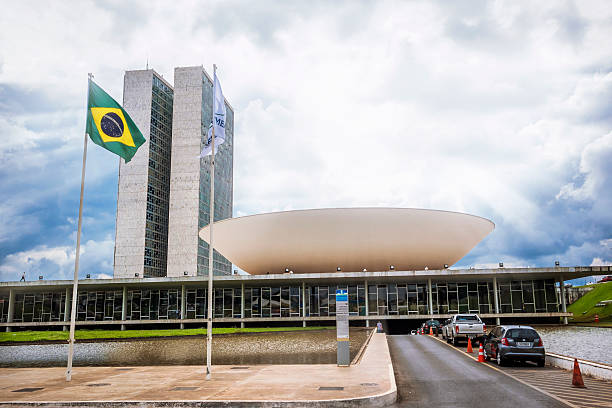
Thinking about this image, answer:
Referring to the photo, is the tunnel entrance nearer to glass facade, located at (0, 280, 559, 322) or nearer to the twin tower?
glass facade, located at (0, 280, 559, 322)

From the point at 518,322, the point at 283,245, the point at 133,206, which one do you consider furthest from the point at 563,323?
the point at 133,206

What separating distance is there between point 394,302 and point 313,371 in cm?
3526

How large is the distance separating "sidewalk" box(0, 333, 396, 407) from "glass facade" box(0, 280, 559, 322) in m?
Result: 32.4

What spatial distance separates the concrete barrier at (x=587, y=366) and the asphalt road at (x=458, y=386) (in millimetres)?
2246

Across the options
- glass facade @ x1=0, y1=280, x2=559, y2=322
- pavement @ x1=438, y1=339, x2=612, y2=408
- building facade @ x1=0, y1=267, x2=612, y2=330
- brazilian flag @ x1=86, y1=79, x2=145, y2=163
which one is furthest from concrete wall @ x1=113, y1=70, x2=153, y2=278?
pavement @ x1=438, y1=339, x2=612, y2=408

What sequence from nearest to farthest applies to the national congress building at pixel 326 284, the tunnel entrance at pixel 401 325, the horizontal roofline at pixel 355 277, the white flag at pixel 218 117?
the white flag at pixel 218 117
the horizontal roofline at pixel 355 277
the national congress building at pixel 326 284
the tunnel entrance at pixel 401 325

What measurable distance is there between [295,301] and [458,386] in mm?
38785

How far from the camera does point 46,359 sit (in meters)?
22.8

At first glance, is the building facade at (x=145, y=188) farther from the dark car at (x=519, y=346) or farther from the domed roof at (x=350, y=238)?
the dark car at (x=519, y=346)

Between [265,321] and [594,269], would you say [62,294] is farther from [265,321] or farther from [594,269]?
[594,269]

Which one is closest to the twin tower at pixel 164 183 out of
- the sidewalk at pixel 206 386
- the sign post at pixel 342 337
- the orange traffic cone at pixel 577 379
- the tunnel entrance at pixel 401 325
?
the tunnel entrance at pixel 401 325

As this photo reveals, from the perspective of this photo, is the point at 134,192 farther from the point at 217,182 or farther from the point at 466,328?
the point at 466,328

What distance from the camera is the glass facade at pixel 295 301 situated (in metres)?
48.4

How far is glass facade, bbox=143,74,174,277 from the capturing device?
4439 inches
